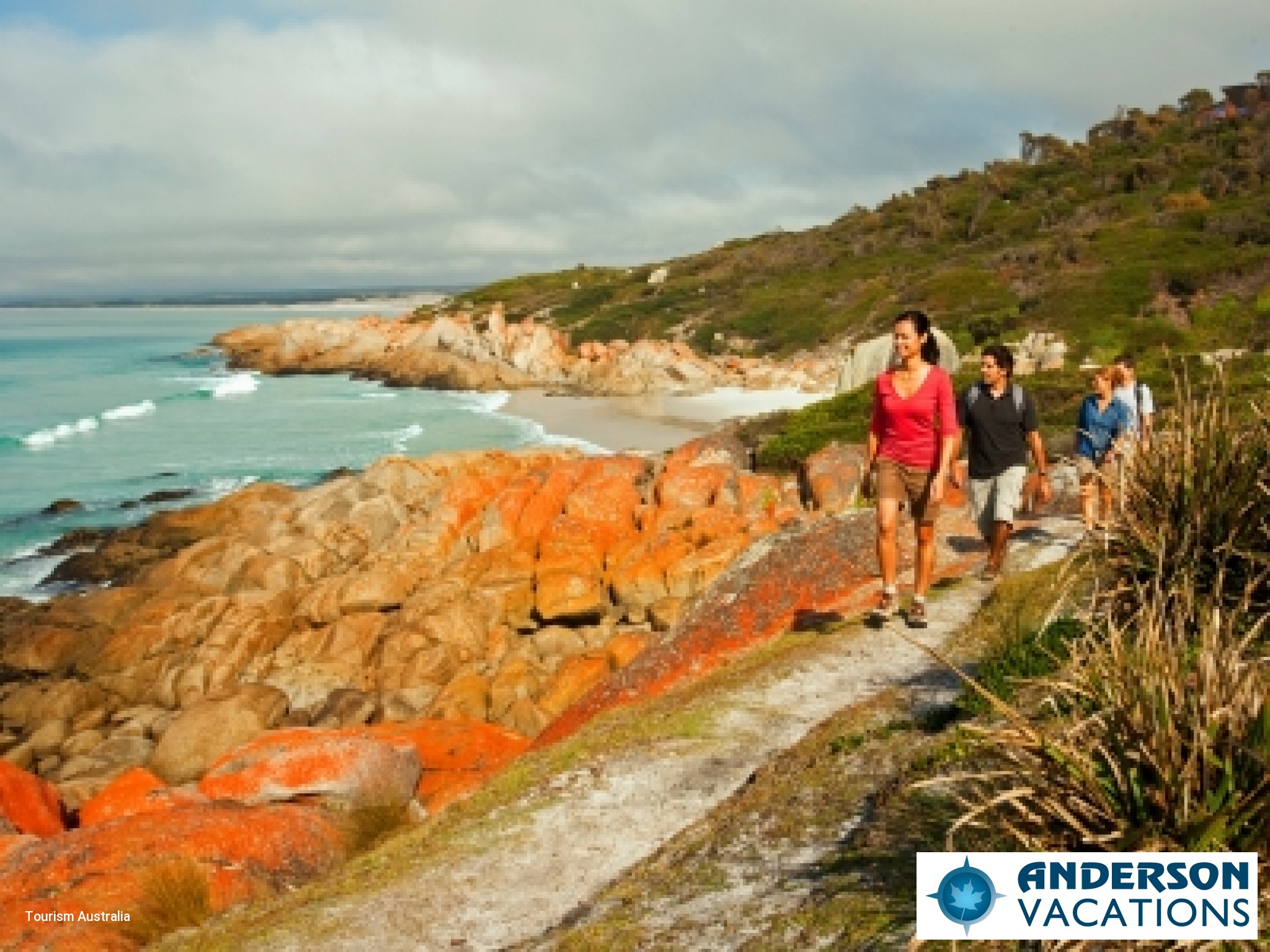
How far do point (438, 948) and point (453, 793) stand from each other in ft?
15.4

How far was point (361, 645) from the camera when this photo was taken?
63.1 feet

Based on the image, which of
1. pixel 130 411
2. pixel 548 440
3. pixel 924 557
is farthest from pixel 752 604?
pixel 130 411

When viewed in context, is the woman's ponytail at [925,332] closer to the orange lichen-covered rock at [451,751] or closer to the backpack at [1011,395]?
the backpack at [1011,395]

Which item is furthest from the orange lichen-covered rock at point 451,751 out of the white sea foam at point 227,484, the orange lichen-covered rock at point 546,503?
the white sea foam at point 227,484

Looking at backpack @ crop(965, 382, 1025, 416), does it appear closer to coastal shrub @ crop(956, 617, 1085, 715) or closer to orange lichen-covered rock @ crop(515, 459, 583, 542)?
coastal shrub @ crop(956, 617, 1085, 715)

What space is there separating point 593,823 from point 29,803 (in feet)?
26.4

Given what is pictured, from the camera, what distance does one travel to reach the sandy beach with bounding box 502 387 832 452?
152 feet

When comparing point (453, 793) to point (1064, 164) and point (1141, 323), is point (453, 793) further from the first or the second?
point (1064, 164)

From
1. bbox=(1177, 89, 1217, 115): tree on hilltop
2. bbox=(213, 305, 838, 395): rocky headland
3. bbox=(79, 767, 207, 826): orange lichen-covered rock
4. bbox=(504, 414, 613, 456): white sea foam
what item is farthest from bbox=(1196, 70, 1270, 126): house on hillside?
bbox=(79, 767, 207, 826): orange lichen-covered rock

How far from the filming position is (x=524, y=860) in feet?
20.8

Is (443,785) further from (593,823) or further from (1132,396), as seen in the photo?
(1132,396)

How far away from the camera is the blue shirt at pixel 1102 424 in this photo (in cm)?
1127

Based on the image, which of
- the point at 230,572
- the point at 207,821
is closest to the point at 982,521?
the point at 207,821

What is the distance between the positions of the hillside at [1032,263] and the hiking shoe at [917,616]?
110 feet
